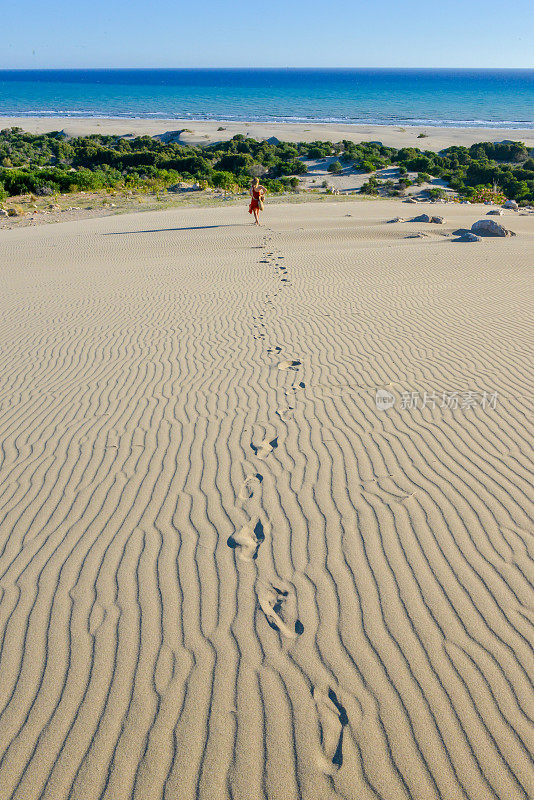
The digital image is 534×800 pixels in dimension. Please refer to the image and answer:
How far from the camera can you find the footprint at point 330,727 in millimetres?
2314

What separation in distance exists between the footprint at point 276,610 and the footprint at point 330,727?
37 centimetres

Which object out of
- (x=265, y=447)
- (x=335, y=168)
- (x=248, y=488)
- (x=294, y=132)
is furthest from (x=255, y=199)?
(x=294, y=132)

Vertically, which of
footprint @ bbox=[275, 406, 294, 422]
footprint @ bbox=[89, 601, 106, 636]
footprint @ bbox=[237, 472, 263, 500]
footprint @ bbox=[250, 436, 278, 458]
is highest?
footprint @ bbox=[89, 601, 106, 636]

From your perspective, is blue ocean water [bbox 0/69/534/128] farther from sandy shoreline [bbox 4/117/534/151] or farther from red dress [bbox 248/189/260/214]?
red dress [bbox 248/189/260/214]

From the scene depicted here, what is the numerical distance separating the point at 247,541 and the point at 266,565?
0.28 m

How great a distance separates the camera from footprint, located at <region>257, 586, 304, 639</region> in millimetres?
2955

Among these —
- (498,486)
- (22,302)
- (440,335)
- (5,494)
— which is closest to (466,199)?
(440,335)

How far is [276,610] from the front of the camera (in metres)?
3.11

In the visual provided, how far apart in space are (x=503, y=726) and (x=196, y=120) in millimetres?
75641

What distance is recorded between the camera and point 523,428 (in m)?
5.12

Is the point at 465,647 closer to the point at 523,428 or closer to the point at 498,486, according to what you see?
the point at 498,486

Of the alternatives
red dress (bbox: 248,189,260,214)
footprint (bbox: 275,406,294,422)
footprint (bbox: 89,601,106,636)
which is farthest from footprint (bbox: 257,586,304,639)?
red dress (bbox: 248,189,260,214)

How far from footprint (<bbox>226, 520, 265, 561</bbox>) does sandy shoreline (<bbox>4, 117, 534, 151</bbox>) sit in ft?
144

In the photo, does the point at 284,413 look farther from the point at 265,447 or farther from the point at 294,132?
the point at 294,132
